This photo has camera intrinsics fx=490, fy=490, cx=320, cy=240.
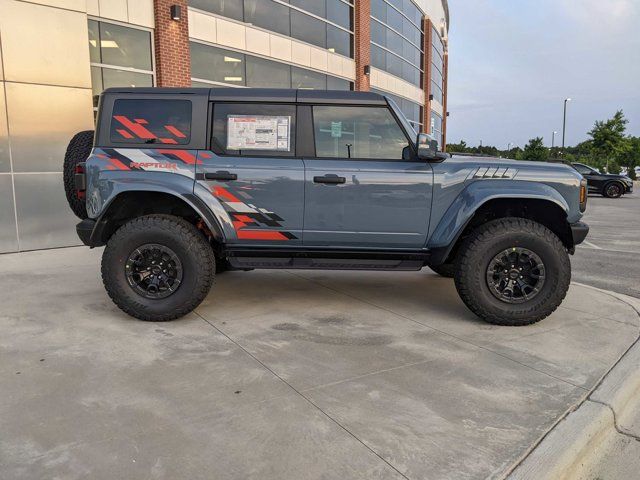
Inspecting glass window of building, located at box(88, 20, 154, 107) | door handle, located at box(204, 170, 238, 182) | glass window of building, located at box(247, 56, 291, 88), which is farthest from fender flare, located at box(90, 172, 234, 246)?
→ glass window of building, located at box(247, 56, 291, 88)

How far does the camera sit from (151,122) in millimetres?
4477

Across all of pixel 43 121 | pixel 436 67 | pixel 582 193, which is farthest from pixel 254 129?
pixel 436 67

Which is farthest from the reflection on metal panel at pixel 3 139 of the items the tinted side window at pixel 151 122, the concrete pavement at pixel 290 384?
the tinted side window at pixel 151 122

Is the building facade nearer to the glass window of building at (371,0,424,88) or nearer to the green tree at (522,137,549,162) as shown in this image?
the glass window of building at (371,0,424,88)

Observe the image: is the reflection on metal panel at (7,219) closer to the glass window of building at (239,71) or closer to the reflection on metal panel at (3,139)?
the reflection on metal panel at (3,139)

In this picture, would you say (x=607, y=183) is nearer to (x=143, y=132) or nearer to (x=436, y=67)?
(x=436, y=67)

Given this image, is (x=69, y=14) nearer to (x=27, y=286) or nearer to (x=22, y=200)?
(x=22, y=200)

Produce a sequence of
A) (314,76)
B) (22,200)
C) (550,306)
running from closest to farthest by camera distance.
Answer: (550,306), (22,200), (314,76)

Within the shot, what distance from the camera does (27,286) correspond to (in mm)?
5848

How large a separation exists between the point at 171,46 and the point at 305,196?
7.29 meters

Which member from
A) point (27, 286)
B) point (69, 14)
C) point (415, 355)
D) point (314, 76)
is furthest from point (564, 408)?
point (314, 76)

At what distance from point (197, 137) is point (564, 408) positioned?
357 cm

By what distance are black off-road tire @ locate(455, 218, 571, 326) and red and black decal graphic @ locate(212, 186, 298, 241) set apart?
5.28 ft

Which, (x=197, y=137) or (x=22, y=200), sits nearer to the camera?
(x=197, y=137)
